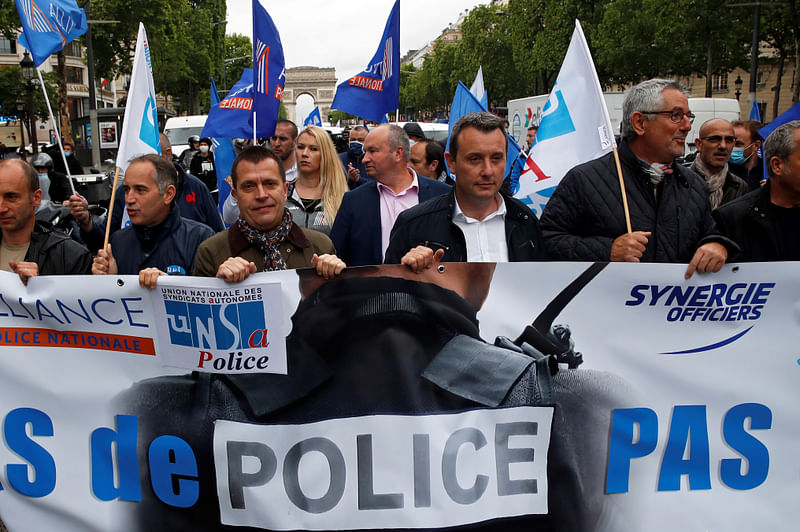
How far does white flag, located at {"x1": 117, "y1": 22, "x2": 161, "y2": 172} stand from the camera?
4.39 meters

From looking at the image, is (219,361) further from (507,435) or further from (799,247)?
(799,247)

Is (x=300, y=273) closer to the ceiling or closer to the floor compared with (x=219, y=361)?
closer to the ceiling

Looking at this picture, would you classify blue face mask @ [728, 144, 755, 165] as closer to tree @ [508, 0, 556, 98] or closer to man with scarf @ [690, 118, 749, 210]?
man with scarf @ [690, 118, 749, 210]

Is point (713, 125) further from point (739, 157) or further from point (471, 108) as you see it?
point (471, 108)

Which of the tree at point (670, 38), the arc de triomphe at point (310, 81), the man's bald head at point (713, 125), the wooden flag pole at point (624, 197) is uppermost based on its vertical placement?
the arc de triomphe at point (310, 81)

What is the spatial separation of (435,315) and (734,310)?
118 centimetres

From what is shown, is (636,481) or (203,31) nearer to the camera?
(636,481)

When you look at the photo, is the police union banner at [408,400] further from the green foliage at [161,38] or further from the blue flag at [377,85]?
the green foliage at [161,38]

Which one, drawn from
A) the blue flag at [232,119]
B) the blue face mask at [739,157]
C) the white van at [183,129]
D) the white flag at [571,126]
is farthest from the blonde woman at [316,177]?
the white van at [183,129]

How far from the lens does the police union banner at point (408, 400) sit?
2.89 m

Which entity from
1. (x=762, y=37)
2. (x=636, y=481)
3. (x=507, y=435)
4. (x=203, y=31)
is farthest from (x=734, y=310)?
(x=203, y=31)

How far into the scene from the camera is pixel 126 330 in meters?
3.02

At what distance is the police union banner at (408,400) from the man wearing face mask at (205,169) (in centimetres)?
867

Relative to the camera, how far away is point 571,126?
4875mm
